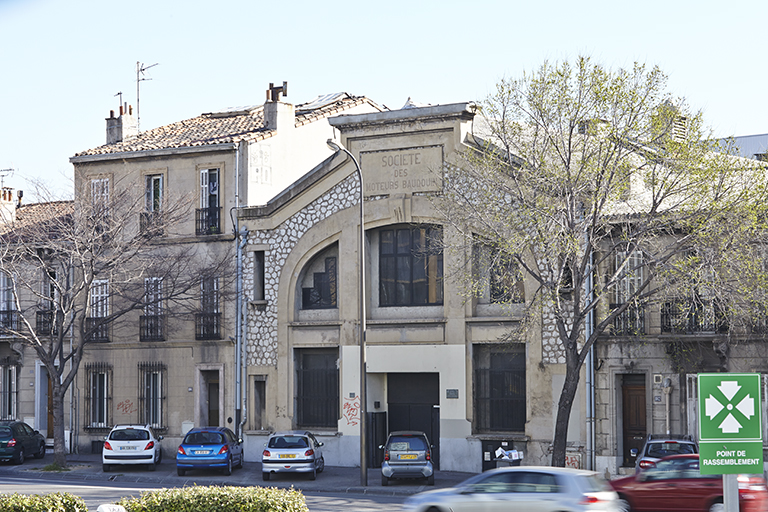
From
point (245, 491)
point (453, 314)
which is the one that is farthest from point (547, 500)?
point (453, 314)

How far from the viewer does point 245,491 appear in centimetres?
1483

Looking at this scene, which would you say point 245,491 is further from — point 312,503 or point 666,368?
point 666,368

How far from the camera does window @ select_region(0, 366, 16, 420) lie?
124 ft

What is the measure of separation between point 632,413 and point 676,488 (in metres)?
9.23

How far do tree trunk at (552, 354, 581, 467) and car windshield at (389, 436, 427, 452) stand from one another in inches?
142

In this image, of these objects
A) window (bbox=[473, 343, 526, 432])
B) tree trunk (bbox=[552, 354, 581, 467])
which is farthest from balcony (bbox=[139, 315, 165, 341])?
tree trunk (bbox=[552, 354, 581, 467])

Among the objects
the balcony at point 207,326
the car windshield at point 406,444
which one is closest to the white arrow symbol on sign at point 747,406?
Answer: the car windshield at point 406,444

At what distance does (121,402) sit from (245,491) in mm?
21847

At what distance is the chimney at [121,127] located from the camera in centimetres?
3891

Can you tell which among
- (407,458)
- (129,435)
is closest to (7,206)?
(129,435)

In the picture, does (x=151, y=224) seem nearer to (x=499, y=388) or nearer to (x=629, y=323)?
(x=499, y=388)

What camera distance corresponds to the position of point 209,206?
34781mm

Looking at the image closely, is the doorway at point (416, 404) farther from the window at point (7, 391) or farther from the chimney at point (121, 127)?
the window at point (7, 391)

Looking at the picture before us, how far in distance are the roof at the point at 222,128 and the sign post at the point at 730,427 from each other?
2696 centimetres
